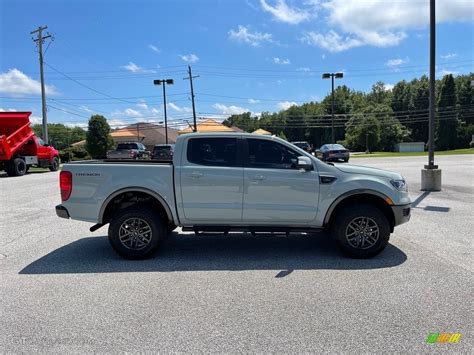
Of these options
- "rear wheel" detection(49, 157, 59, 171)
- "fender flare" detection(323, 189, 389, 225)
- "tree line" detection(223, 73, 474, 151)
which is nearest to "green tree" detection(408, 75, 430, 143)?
"tree line" detection(223, 73, 474, 151)

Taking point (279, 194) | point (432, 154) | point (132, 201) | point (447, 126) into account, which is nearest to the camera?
point (279, 194)


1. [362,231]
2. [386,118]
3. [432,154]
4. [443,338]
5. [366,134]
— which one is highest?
[386,118]

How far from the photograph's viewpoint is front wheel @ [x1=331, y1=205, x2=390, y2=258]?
5.83 m

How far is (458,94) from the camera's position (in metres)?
89.8

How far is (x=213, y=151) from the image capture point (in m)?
6.05

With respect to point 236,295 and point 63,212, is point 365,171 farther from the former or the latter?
point 63,212

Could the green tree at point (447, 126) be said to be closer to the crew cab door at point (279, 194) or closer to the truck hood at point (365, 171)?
the truck hood at point (365, 171)

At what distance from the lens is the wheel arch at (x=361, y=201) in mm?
5871

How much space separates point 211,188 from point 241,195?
1.47ft

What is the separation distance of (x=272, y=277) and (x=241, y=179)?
58.2 inches

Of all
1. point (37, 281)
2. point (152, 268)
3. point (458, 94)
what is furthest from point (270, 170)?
point (458, 94)

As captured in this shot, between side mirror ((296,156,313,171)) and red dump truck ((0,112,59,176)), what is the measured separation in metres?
20.0

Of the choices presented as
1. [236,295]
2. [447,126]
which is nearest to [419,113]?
[447,126]

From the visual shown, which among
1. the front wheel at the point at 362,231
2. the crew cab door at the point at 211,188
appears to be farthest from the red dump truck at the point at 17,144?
the front wheel at the point at 362,231
